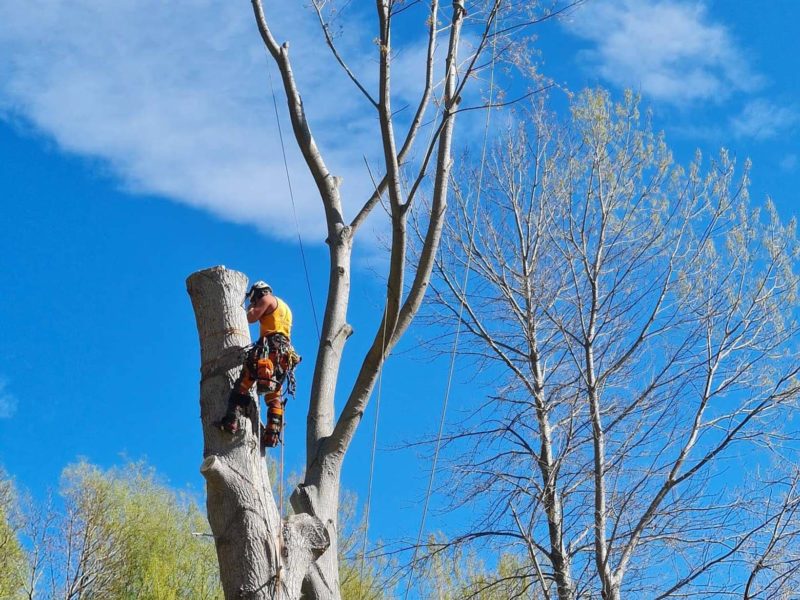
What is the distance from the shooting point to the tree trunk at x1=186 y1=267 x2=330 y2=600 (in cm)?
375

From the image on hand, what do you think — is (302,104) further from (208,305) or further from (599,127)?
(599,127)

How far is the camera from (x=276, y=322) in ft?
15.4

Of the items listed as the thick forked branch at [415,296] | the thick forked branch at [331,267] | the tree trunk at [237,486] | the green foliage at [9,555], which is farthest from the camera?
the green foliage at [9,555]

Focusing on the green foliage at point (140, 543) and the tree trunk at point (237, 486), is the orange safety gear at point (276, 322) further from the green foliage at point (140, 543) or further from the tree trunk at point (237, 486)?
the green foliage at point (140, 543)

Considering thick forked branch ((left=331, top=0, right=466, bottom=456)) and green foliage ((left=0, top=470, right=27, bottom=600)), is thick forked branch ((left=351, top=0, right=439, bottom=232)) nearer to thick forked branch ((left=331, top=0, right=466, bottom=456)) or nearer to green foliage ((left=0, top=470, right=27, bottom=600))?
thick forked branch ((left=331, top=0, right=466, bottom=456))

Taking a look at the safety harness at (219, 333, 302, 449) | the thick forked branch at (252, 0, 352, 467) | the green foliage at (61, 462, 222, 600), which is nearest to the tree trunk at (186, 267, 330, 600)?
the safety harness at (219, 333, 302, 449)

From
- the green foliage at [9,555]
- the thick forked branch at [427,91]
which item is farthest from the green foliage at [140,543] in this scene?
the thick forked branch at [427,91]

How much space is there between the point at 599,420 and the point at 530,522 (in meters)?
1.48

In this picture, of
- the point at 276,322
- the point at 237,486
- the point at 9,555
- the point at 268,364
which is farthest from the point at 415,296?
the point at 9,555

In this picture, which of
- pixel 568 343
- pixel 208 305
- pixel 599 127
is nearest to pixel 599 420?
pixel 568 343

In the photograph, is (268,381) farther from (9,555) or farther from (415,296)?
(9,555)

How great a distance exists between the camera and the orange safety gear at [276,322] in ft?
15.3

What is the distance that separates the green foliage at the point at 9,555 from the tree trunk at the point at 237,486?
1583 cm

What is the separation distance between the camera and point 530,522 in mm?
9070
